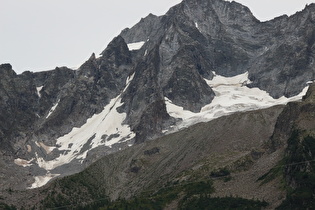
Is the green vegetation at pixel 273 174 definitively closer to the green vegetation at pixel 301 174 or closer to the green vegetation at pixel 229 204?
the green vegetation at pixel 301 174

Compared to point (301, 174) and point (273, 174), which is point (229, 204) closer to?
point (273, 174)

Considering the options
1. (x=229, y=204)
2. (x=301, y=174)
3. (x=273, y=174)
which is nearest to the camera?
(x=301, y=174)

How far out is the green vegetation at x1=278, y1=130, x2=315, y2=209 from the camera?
15688 cm

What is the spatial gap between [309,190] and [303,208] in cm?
1042

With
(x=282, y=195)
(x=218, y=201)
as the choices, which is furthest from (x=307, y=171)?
(x=218, y=201)

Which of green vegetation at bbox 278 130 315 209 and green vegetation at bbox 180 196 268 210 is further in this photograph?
green vegetation at bbox 180 196 268 210

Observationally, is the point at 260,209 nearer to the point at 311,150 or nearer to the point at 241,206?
the point at 241,206

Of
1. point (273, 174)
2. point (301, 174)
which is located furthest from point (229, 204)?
point (301, 174)

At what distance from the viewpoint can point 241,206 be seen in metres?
176

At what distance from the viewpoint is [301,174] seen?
569 ft

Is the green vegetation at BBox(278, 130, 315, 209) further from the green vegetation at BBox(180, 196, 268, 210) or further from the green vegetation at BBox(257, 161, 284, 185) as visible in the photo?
the green vegetation at BBox(180, 196, 268, 210)

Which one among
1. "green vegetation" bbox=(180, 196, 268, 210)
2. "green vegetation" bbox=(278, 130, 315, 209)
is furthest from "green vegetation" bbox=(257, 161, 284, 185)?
"green vegetation" bbox=(180, 196, 268, 210)

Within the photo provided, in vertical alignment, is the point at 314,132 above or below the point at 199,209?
above

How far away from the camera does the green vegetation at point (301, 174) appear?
15688cm
